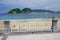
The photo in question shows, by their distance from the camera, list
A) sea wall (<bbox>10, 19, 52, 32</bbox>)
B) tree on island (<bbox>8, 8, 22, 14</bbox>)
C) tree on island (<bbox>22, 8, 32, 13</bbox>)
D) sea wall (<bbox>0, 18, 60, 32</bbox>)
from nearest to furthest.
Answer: sea wall (<bbox>0, 18, 60, 32</bbox>) → sea wall (<bbox>10, 19, 52, 32</bbox>) → tree on island (<bbox>8, 8, 22, 14</bbox>) → tree on island (<bbox>22, 8, 32, 13</bbox>)

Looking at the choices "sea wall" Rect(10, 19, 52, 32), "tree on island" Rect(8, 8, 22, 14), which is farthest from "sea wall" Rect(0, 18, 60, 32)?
"tree on island" Rect(8, 8, 22, 14)

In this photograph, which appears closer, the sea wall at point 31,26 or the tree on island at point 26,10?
the sea wall at point 31,26

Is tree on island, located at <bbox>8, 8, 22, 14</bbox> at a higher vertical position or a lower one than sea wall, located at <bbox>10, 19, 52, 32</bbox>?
higher

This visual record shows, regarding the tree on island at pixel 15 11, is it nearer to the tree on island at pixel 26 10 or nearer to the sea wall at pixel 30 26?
the tree on island at pixel 26 10

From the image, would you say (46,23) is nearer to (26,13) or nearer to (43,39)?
(26,13)

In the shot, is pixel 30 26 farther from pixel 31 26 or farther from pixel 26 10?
pixel 26 10

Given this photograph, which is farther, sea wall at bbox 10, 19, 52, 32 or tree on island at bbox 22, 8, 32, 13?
tree on island at bbox 22, 8, 32, 13

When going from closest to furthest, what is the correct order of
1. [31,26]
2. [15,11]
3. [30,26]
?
[31,26]
[30,26]
[15,11]

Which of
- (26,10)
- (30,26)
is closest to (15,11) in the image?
(26,10)

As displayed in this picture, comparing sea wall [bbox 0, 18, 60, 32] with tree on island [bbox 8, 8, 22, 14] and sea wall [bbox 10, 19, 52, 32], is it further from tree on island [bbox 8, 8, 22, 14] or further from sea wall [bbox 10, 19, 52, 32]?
tree on island [bbox 8, 8, 22, 14]

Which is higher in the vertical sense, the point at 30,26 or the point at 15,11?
the point at 15,11

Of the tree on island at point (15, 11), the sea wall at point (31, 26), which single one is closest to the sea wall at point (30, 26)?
the sea wall at point (31, 26)

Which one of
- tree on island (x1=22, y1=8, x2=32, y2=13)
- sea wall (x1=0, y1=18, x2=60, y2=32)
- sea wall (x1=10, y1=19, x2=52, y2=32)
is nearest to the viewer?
sea wall (x1=0, y1=18, x2=60, y2=32)

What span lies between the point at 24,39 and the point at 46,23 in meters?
3.21
